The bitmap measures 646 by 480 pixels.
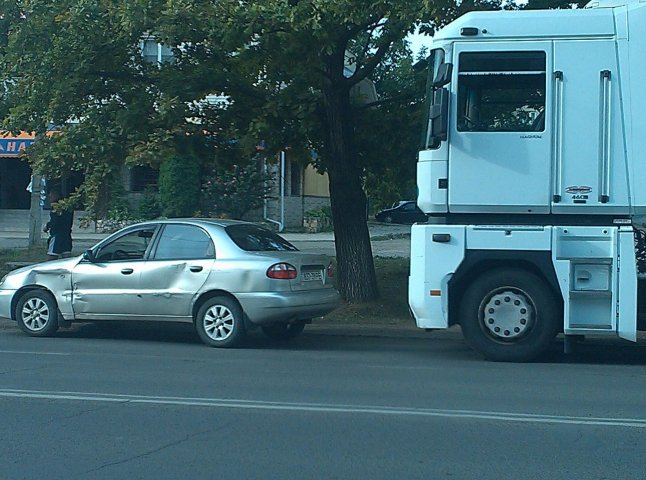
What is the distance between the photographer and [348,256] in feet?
51.5

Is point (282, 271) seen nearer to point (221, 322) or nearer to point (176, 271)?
point (221, 322)

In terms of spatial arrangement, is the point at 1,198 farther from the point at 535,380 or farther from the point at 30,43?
the point at 535,380

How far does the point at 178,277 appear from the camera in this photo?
12.3 meters

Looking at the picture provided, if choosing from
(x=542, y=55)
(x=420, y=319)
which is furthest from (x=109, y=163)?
(x=542, y=55)

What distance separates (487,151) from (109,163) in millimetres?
6237

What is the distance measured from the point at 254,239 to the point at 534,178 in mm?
3824

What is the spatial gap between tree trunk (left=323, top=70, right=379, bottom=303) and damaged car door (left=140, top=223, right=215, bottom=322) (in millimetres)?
3522

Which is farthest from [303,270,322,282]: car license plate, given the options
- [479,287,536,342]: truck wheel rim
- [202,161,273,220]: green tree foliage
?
[202,161,273,220]: green tree foliage

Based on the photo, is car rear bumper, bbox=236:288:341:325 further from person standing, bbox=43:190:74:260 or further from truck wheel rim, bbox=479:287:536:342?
person standing, bbox=43:190:74:260

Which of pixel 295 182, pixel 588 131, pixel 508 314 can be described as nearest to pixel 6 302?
pixel 508 314

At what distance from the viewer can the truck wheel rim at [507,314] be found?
35.2 feet

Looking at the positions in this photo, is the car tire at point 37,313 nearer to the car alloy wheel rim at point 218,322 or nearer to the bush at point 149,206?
the car alloy wheel rim at point 218,322

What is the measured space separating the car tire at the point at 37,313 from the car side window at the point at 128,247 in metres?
0.96

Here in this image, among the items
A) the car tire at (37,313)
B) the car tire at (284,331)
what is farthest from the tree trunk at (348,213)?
the car tire at (37,313)
